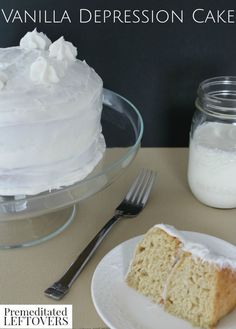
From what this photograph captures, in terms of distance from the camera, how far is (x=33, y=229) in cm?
95

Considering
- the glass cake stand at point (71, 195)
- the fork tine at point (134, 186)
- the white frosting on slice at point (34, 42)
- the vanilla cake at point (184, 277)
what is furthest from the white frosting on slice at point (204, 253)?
the white frosting on slice at point (34, 42)

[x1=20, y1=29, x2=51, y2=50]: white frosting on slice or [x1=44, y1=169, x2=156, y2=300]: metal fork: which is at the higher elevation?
[x1=20, y1=29, x2=51, y2=50]: white frosting on slice

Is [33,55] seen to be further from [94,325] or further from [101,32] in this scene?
[94,325]

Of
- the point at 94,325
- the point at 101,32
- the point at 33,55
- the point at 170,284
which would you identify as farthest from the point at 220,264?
the point at 101,32

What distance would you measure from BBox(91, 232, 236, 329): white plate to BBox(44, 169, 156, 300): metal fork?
0.04 m

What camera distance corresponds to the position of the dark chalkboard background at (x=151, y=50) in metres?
1.06

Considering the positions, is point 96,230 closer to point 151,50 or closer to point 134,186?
point 134,186

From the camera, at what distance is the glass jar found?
959mm

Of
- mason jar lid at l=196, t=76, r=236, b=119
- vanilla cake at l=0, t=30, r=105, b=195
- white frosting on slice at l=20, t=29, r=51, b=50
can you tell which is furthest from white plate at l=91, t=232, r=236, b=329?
white frosting on slice at l=20, t=29, r=51, b=50

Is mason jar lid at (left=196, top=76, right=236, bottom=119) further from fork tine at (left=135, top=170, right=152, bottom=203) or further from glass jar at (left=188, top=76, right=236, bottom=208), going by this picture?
fork tine at (left=135, top=170, right=152, bottom=203)

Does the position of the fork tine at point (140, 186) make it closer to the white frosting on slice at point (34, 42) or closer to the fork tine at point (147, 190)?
the fork tine at point (147, 190)

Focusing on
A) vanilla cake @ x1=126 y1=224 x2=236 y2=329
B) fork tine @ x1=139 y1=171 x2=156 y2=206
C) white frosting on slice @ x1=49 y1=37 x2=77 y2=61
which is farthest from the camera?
fork tine @ x1=139 y1=171 x2=156 y2=206

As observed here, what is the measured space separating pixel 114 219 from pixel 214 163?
0.19 metres

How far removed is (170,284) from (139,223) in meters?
0.21
